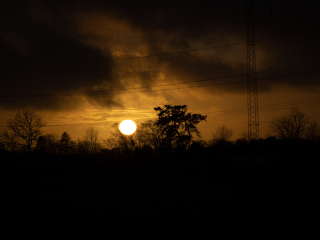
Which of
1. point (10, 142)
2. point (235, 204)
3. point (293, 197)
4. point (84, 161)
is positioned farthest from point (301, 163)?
point (10, 142)

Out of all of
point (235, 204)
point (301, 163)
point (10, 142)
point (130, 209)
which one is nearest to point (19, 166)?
point (10, 142)

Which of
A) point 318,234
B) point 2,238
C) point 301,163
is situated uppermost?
point 301,163

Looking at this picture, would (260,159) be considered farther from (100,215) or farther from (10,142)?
(10,142)

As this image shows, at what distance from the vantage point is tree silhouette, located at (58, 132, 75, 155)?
303ft

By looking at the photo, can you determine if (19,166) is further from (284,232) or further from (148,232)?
(284,232)

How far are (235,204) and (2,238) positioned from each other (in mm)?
11932

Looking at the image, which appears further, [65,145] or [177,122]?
[65,145]

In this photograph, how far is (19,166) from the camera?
50938mm

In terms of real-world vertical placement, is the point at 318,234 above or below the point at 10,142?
below

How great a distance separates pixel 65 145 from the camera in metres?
97.4

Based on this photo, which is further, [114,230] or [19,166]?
[19,166]

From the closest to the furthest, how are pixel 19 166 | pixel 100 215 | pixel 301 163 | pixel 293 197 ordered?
pixel 100 215 → pixel 293 197 → pixel 301 163 → pixel 19 166

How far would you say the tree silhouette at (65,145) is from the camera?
92.5m

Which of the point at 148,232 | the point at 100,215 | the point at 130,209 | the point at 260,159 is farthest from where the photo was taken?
the point at 260,159
